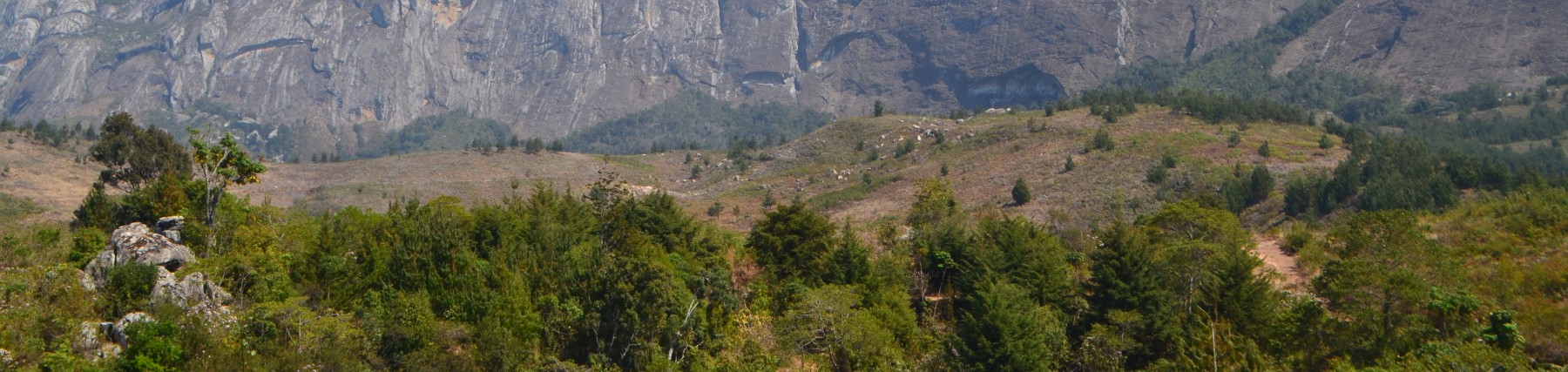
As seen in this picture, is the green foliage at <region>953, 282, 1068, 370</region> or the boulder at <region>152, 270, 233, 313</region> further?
the green foliage at <region>953, 282, 1068, 370</region>

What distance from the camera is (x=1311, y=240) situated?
149 ft

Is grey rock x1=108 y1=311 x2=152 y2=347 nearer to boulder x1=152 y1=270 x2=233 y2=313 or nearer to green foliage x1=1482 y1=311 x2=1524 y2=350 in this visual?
boulder x1=152 y1=270 x2=233 y2=313

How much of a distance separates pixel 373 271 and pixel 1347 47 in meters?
191

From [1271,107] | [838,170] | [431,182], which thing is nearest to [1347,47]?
[1271,107]

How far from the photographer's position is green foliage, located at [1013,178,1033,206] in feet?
228

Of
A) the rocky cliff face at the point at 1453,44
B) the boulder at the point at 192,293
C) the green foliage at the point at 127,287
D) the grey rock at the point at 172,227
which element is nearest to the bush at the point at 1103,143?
the grey rock at the point at 172,227

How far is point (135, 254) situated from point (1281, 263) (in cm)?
4129

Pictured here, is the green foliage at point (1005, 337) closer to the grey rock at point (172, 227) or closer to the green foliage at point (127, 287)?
the green foliage at point (127, 287)

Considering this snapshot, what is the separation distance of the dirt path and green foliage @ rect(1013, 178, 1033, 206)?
751 inches

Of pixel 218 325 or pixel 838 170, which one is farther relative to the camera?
pixel 838 170

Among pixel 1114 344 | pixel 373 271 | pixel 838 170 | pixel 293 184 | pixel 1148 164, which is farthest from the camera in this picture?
pixel 293 184

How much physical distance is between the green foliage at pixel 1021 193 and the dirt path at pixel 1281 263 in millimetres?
19079


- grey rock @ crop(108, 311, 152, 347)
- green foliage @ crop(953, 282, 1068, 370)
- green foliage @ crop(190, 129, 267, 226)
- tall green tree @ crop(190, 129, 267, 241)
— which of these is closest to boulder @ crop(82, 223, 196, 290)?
grey rock @ crop(108, 311, 152, 347)

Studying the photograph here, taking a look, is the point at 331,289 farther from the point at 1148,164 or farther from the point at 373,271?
the point at 1148,164
